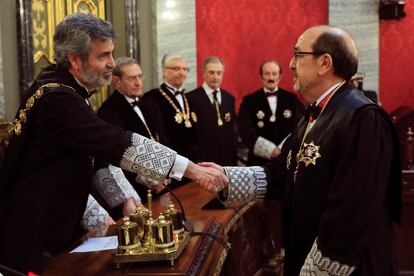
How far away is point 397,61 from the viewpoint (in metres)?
8.43

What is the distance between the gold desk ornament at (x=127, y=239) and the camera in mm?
2336

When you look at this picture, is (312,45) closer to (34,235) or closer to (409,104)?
(34,235)

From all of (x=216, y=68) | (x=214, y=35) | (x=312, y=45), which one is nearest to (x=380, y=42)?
(x=214, y=35)

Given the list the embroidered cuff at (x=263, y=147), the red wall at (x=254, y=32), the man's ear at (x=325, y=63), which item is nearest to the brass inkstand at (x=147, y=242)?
the man's ear at (x=325, y=63)

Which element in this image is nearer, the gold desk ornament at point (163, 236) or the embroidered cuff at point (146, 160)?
the gold desk ornament at point (163, 236)

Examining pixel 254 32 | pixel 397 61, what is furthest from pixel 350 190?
pixel 397 61

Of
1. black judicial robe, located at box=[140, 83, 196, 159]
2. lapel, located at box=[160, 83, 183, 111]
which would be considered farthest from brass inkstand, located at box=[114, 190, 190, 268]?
lapel, located at box=[160, 83, 183, 111]

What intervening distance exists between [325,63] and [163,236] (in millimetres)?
964

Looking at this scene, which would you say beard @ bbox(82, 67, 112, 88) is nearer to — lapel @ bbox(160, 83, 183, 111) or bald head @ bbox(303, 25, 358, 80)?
bald head @ bbox(303, 25, 358, 80)

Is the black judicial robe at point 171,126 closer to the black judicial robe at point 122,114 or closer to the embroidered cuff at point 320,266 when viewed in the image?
the black judicial robe at point 122,114

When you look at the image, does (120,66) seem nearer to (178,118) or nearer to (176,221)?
(178,118)

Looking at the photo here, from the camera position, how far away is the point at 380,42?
27.5ft

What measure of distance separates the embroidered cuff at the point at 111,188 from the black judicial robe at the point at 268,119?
314 centimetres

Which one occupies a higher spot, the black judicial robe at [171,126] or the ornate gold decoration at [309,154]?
the ornate gold decoration at [309,154]
